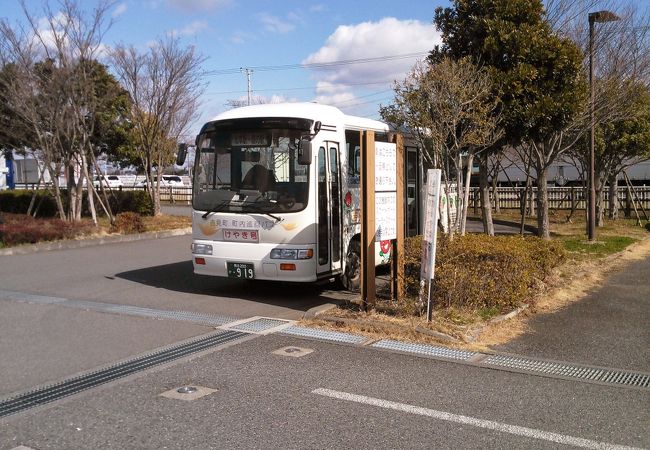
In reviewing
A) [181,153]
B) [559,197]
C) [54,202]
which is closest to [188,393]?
[181,153]

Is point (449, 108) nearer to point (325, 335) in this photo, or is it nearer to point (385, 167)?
point (385, 167)

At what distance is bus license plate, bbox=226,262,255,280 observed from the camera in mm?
8930

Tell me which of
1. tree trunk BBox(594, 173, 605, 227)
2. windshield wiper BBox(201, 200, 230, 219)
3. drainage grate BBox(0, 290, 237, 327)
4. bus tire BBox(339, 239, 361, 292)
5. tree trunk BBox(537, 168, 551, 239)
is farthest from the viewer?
tree trunk BBox(594, 173, 605, 227)

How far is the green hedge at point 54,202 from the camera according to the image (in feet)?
Result: 78.3

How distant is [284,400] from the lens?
5.05 m

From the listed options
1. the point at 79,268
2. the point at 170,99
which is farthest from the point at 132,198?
the point at 79,268

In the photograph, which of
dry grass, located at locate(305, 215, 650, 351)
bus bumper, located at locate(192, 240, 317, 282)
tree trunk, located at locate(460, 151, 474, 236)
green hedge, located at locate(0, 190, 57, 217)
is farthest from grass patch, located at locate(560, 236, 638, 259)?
green hedge, located at locate(0, 190, 57, 217)

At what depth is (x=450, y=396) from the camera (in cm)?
514

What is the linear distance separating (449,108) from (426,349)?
4.38m

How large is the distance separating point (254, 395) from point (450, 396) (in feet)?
5.45

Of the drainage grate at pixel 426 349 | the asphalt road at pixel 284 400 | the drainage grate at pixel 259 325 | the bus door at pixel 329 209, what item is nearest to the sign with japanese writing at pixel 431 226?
the drainage grate at pixel 426 349

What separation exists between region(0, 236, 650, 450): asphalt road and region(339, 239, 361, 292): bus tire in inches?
108

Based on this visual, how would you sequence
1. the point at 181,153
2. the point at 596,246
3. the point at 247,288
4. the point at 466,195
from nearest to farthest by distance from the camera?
the point at 181,153
the point at 466,195
the point at 247,288
the point at 596,246

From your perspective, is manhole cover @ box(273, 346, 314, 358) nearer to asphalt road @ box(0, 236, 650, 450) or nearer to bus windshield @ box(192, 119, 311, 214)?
asphalt road @ box(0, 236, 650, 450)
